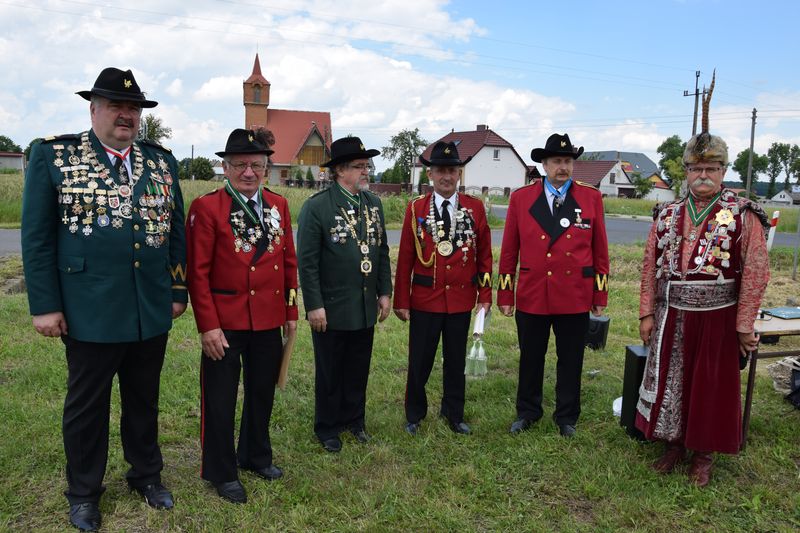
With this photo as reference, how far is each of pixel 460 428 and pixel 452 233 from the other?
1.37 meters

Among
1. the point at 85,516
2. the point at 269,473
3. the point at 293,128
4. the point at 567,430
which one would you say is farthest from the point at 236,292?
the point at 293,128

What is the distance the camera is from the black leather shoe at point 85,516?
121 inches

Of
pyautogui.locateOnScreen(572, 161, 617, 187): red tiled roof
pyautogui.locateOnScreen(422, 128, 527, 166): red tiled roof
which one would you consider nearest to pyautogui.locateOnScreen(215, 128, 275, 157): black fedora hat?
pyautogui.locateOnScreen(422, 128, 527, 166): red tiled roof

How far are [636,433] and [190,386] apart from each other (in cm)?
339

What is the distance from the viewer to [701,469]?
369cm

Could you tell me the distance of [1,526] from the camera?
3.05 m

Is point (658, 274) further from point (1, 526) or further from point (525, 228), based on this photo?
point (1, 526)

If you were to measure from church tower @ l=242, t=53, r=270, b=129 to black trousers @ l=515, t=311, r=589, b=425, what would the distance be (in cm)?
4513

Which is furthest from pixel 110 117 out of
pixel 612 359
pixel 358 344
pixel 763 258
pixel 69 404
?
pixel 612 359

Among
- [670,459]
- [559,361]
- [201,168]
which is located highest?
[201,168]

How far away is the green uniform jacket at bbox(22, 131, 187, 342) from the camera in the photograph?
2.87 meters

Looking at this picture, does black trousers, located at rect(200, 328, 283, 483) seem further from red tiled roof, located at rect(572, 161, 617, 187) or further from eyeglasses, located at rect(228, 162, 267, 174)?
red tiled roof, located at rect(572, 161, 617, 187)

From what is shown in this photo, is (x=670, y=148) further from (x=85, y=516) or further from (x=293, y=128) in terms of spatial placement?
(x=85, y=516)

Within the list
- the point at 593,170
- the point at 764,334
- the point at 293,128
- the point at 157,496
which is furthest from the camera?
the point at 593,170
